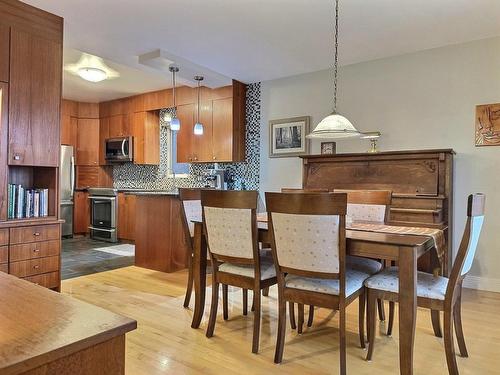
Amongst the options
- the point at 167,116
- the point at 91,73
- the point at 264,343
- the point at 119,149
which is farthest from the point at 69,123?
the point at 264,343

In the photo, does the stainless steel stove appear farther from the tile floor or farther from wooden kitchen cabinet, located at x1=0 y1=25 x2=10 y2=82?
wooden kitchen cabinet, located at x1=0 y1=25 x2=10 y2=82

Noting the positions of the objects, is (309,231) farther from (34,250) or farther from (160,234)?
(160,234)

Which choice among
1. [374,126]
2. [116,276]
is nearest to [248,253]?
[116,276]

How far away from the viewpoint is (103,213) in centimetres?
621

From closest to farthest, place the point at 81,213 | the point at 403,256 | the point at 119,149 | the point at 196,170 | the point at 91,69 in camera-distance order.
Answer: the point at 403,256 < the point at 91,69 < the point at 196,170 < the point at 119,149 < the point at 81,213

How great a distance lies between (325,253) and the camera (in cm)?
194

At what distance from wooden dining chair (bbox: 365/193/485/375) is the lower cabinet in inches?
101

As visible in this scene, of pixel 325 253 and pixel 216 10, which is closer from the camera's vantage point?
pixel 325 253

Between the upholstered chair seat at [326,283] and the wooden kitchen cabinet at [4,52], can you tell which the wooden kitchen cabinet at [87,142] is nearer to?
the wooden kitchen cabinet at [4,52]

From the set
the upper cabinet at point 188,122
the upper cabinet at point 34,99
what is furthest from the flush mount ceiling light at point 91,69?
the upper cabinet at point 34,99

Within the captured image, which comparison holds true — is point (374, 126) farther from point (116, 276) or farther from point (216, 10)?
point (116, 276)

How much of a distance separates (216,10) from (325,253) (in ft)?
7.24

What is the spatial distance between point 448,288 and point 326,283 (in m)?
0.63

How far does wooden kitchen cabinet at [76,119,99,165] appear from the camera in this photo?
6777 mm
